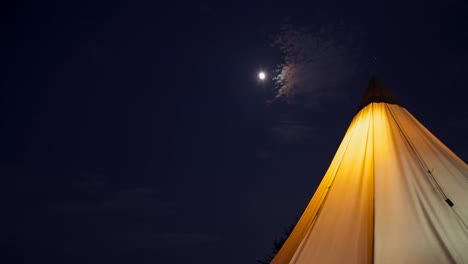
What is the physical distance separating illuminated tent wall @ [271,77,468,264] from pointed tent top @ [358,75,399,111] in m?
0.30

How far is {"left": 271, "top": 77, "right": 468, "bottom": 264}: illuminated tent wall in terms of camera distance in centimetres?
306

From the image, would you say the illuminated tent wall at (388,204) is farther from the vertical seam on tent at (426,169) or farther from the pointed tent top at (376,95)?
the pointed tent top at (376,95)

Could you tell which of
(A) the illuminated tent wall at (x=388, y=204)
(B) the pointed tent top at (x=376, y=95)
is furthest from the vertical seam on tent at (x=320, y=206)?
(B) the pointed tent top at (x=376, y=95)

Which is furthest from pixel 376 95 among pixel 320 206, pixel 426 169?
pixel 320 206

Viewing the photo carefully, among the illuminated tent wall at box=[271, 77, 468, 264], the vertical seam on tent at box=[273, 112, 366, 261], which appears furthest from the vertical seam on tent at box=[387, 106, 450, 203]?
the vertical seam on tent at box=[273, 112, 366, 261]

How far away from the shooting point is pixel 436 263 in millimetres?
2867

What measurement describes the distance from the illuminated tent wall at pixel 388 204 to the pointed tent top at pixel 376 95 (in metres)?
0.30

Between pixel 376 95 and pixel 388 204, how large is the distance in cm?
211

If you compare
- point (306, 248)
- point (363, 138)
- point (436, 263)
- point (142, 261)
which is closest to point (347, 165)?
point (363, 138)

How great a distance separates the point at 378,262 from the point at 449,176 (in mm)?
1566

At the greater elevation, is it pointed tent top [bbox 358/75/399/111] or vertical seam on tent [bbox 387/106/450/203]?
pointed tent top [bbox 358/75/399/111]

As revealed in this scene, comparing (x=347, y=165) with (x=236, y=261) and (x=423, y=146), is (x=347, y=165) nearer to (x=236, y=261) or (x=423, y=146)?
(x=423, y=146)

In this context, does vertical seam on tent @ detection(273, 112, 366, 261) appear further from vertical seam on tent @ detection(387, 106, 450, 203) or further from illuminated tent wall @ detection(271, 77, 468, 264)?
vertical seam on tent @ detection(387, 106, 450, 203)

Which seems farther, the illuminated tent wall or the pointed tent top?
the pointed tent top
